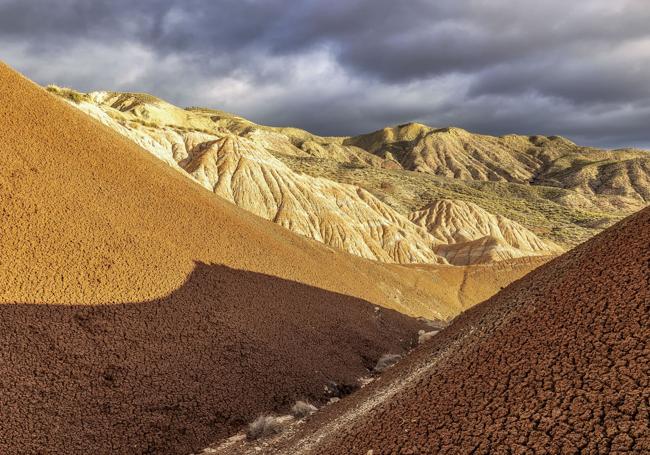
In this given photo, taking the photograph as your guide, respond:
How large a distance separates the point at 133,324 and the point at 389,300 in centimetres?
2091

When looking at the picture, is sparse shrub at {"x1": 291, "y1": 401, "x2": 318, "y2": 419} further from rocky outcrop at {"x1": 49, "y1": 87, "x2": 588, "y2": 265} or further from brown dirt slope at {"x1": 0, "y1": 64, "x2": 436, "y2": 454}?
rocky outcrop at {"x1": 49, "y1": 87, "x2": 588, "y2": 265}

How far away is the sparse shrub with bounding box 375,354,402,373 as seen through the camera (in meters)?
18.0

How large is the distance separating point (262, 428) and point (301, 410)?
1.71m

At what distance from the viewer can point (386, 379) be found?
12.7m

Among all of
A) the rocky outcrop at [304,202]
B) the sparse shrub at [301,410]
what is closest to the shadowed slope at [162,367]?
the sparse shrub at [301,410]

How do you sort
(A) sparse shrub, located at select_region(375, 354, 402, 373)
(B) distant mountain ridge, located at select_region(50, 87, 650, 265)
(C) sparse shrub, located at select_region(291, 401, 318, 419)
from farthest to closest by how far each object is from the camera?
(B) distant mountain ridge, located at select_region(50, 87, 650, 265) → (A) sparse shrub, located at select_region(375, 354, 402, 373) → (C) sparse shrub, located at select_region(291, 401, 318, 419)

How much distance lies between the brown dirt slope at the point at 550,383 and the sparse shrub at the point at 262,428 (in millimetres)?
2346

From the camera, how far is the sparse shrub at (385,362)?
18.0 metres

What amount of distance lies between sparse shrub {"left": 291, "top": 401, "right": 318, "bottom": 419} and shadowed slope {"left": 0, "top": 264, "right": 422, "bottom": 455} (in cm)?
57

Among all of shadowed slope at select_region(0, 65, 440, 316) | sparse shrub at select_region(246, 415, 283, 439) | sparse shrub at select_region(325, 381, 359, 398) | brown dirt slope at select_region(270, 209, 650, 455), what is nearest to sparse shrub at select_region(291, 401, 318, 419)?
sparse shrub at select_region(246, 415, 283, 439)

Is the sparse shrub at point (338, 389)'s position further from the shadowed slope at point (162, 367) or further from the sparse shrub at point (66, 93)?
the sparse shrub at point (66, 93)

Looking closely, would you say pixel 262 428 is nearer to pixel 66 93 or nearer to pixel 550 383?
pixel 550 383

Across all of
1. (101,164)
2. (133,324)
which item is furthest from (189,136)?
(133,324)

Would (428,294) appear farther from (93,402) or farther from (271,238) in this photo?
(93,402)
